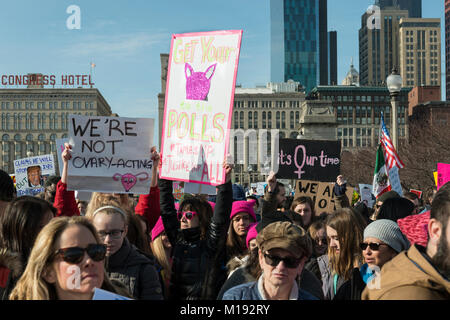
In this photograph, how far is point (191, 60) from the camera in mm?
5434

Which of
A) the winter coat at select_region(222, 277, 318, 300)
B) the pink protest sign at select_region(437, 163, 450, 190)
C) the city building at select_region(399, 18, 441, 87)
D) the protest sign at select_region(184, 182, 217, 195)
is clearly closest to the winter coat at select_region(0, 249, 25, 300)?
the winter coat at select_region(222, 277, 318, 300)

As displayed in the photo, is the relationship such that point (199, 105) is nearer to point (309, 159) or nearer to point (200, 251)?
point (200, 251)

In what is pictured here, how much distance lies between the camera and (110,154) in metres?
5.99

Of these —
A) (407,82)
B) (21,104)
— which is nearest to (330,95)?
(407,82)

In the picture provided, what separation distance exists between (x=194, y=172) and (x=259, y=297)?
223 centimetres

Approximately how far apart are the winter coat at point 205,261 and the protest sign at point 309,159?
14.5 ft

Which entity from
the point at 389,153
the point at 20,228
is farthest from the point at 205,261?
the point at 389,153

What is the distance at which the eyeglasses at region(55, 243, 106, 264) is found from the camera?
2805 millimetres

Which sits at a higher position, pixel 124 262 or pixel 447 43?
pixel 447 43

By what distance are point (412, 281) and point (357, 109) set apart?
134096 millimetres

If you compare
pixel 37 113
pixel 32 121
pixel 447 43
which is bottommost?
pixel 32 121

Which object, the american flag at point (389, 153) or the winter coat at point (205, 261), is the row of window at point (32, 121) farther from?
the winter coat at point (205, 261)
